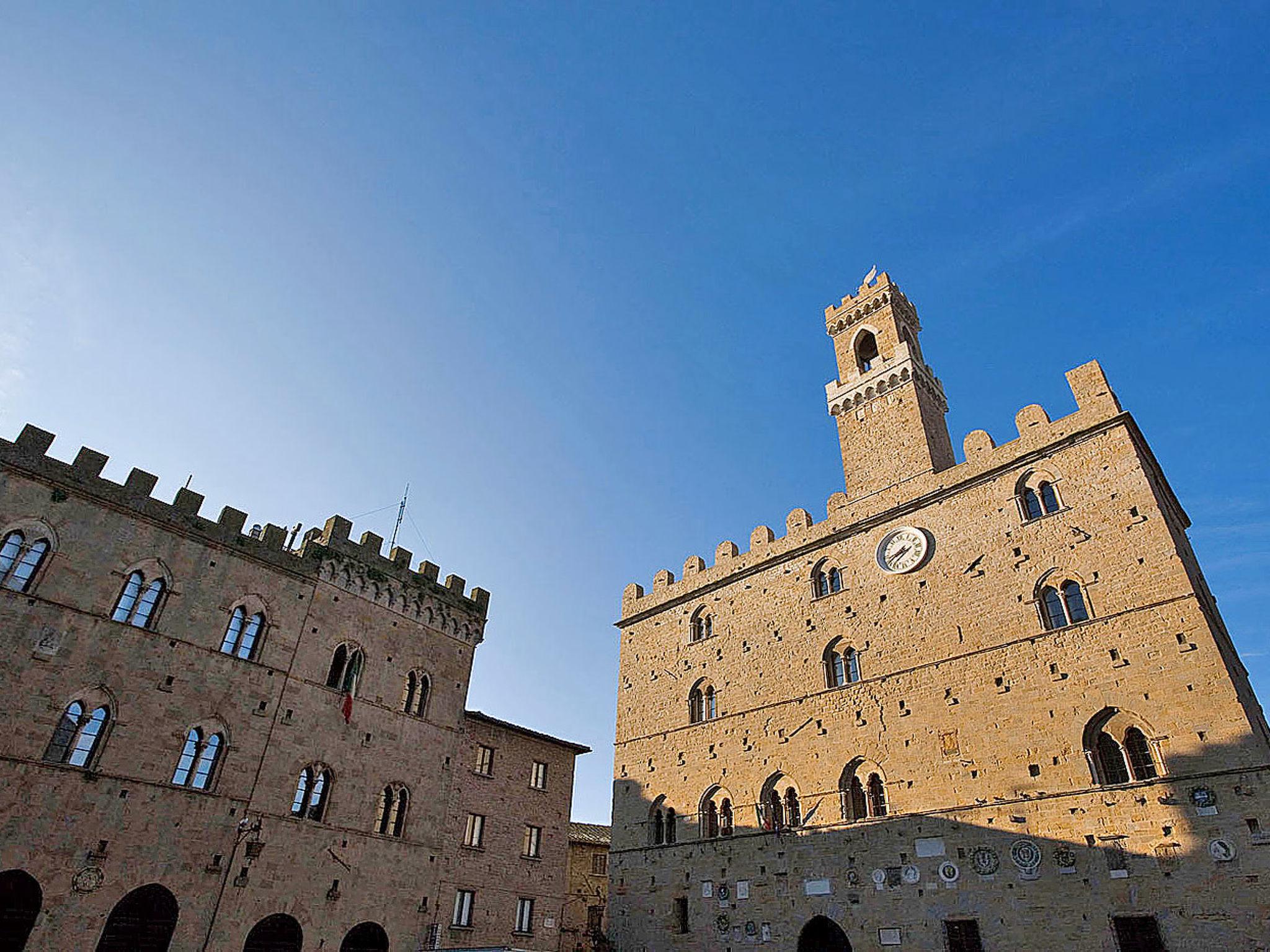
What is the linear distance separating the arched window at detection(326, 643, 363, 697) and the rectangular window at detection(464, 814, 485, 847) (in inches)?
227

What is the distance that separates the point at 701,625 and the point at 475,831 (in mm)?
10302

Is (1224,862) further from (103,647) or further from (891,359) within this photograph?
(103,647)

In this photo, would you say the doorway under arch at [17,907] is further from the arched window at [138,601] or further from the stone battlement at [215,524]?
the stone battlement at [215,524]

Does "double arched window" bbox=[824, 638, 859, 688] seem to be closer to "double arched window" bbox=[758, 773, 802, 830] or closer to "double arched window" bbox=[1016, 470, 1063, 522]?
"double arched window" bbox=[758, 773, 802, 830]

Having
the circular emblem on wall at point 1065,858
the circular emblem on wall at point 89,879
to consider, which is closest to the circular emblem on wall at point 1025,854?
the circular emblem on wall at point 1065,858

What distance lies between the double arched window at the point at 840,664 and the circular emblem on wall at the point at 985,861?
18.0ft

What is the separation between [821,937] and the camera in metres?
19.1

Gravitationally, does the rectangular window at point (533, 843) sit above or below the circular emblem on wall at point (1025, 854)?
above

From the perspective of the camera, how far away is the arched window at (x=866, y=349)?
96.0 feet

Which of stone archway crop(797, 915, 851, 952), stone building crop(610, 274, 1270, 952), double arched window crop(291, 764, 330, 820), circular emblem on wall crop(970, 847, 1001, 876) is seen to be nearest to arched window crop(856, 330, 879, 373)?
stone building crop(610, 274, 1270, 952)

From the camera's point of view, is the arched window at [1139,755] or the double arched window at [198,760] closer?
the arched window at [1139,755]

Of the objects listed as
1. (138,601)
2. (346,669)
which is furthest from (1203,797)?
(138,601)

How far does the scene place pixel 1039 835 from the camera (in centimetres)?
1630

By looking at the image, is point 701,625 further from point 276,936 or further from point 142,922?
point 142,922
